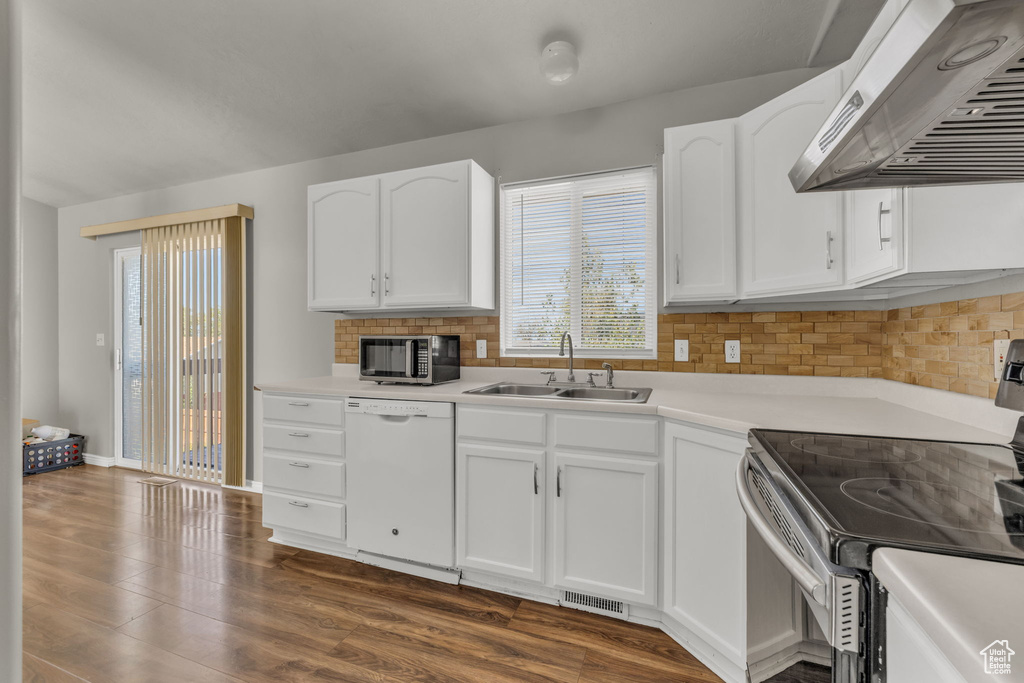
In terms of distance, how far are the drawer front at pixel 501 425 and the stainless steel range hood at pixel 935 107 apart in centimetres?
133

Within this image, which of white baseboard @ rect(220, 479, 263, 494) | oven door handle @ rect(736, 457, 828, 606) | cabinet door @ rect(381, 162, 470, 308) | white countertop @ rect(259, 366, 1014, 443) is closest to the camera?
oven door handle @ rect(736, 457, 828, 606)

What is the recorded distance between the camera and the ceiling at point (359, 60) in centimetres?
199

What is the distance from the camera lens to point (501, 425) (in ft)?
6.65

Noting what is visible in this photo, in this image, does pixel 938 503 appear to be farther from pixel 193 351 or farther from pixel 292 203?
pixel 193 351

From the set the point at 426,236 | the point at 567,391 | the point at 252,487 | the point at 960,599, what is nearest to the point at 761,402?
the point at 567,391

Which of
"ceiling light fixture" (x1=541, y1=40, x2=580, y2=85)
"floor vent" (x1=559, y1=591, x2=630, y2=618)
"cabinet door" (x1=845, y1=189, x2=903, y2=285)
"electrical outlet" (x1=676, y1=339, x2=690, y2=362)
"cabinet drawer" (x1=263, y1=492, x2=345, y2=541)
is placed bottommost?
"floor vent" (x1=559, y1=591, x2=630, y2=618)

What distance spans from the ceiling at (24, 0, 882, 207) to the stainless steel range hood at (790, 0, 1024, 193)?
1.32 meters

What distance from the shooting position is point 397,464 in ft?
7.32

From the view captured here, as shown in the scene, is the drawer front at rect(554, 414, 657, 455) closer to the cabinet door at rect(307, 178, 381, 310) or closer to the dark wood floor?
the dark wood floor

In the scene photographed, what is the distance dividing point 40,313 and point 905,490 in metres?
6.56

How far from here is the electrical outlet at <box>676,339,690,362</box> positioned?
7.77 feet

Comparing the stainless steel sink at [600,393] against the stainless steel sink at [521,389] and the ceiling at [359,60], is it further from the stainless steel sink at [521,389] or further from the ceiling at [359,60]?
the ceiling at [359,60]

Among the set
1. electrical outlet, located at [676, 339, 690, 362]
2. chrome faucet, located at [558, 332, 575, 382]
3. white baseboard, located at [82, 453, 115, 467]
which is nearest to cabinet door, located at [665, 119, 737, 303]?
electrical outlet, located at [676, 339, 690, 362]

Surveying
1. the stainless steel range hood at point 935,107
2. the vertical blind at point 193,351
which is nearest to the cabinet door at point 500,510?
the stainless steel range hood at point 935,107
